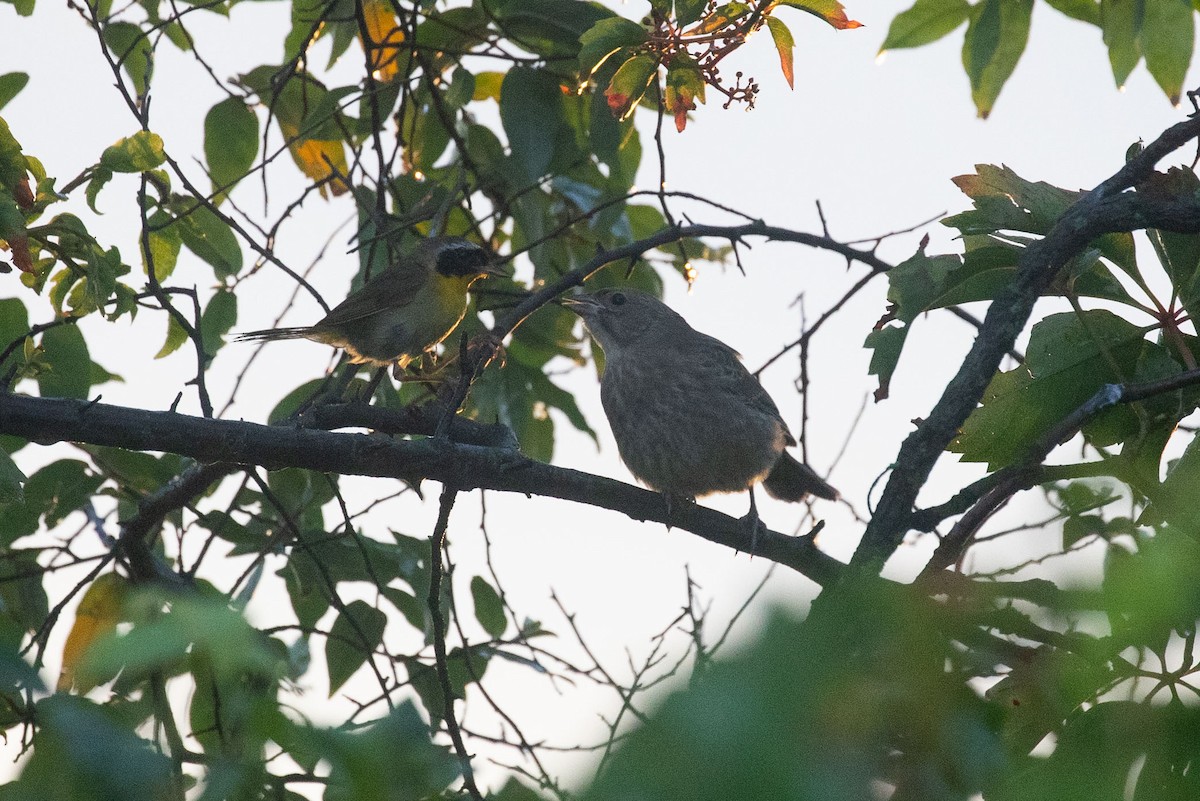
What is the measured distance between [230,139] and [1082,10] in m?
3.33

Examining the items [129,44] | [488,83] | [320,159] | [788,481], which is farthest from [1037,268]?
[320,159]

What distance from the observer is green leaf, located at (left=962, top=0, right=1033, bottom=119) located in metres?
4.34

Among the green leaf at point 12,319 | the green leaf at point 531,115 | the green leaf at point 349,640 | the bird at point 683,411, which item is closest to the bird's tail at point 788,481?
the bird at point 683,411

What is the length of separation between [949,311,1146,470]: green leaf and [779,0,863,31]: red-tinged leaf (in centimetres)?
117

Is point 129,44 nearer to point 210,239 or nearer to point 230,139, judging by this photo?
point 230,139

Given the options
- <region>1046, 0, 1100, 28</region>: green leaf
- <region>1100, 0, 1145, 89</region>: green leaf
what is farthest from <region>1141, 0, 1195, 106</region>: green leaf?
<region>1046, 0, 1100, 28</region>: green leaf

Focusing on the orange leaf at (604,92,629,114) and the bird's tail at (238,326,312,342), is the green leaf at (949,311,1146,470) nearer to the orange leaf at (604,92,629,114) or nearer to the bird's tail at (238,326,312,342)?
the orange leaf at (604,92,629,114)

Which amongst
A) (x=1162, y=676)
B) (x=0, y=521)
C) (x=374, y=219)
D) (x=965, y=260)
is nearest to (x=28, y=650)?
(x=0, y=521)

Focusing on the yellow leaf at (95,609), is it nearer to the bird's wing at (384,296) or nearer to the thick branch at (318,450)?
the thick branch at (318,450)

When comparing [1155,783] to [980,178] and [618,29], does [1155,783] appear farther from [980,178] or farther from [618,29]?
[618,29]

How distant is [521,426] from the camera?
5250 millimetres

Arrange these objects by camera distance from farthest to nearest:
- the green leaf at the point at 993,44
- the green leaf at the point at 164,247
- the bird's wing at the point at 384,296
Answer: the bird's wing at the point at 384,296, the green leaf at the point at 993,44, the green leaf at the point at 164,247

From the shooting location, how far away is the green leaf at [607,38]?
3.63m

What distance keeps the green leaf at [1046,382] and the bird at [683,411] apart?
2261 mm
